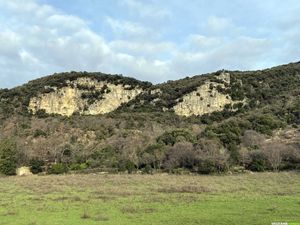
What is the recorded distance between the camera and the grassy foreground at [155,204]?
19781 mm

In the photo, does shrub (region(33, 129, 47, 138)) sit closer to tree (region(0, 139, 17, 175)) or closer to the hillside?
the hillside

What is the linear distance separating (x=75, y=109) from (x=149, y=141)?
50.0 meters

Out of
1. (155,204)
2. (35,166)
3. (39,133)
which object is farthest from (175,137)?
(155,204)

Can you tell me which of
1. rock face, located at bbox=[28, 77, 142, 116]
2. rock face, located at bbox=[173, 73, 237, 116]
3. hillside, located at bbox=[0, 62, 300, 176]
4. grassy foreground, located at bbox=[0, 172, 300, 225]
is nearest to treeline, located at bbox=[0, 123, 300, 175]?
hillside, located at bbox=[0, 62, 300, 176]

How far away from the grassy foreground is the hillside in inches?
672

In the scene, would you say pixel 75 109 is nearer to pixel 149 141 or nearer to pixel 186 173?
pixel 149 141

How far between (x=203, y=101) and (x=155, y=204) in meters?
82.1

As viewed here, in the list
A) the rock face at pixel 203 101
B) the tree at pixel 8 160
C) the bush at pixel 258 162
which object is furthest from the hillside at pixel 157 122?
the tree at pixel 8 160

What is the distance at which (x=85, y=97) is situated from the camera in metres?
115

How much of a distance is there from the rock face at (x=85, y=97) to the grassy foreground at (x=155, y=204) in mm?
75342

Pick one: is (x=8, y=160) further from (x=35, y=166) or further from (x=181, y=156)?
(x=181, y=156)

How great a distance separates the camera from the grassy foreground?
64.9 feet

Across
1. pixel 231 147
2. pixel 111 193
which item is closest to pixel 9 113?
pixel 231 147

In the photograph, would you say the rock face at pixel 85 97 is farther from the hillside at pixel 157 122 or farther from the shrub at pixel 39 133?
the shrub at pixel 39 133
